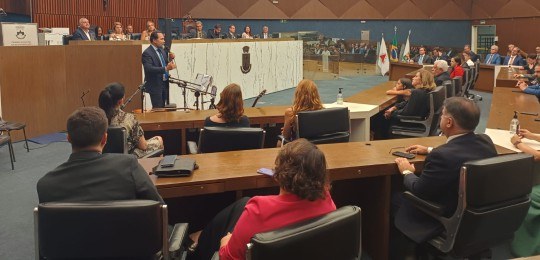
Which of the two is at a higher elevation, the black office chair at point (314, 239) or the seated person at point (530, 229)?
the black office chair at point (314, 239)

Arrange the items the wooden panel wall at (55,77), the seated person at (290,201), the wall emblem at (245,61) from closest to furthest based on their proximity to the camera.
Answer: the seated person at (290,201)
the wooden panel wall at (55,77)
the wall emblem at (245,61)

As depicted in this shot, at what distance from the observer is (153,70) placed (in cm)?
754

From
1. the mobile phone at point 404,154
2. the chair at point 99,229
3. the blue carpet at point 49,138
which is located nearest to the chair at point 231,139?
the mobile phone at point 404,154

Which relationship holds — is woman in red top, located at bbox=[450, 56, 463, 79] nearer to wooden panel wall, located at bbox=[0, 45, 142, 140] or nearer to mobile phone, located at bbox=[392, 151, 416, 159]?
wooden panel wall, located at bbox=[0, 45, 142, 140]

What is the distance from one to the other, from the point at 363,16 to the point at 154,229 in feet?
56.9

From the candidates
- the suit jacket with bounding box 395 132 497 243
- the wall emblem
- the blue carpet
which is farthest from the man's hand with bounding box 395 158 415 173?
the wall emblem

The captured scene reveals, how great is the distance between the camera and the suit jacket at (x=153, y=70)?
755cm

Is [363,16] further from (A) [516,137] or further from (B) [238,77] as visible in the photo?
(A) [516,137]

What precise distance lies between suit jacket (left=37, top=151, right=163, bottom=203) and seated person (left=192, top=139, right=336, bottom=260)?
52 cm

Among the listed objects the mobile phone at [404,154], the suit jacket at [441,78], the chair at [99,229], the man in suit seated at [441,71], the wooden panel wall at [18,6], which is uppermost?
the wooden panel wall at [18,6]

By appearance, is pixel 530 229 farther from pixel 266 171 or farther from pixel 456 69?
pixel 456 69

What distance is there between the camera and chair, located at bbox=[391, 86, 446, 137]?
5.70m

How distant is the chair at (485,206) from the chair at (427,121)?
305cm

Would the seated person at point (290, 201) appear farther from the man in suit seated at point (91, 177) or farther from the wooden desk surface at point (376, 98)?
the wooden desk surface at point (376, 98)
